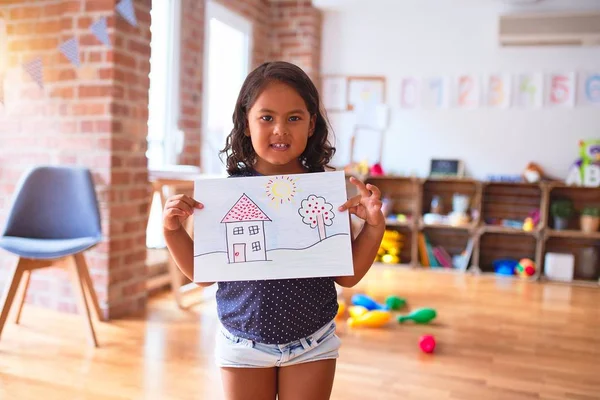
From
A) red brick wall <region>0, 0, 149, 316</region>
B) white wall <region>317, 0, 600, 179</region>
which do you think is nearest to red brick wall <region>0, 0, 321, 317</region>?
red brick wall <region>0, 0, 149, 316</region>

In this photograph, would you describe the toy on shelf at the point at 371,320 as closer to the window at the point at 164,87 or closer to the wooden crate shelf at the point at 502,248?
the window at the point at 164,87

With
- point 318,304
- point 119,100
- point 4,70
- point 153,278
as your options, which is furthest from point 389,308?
point 4,70

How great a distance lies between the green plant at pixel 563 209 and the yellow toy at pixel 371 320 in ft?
7.39

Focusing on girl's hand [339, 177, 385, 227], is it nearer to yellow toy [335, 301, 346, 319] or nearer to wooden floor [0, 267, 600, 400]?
wooden floor [0, 267, 600, 400]

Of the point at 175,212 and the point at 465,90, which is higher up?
the point at 465,90

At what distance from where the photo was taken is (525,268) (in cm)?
446

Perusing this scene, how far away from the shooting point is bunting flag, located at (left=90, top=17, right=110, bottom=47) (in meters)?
2.82

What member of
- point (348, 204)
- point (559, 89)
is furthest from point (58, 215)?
point (559, 89)

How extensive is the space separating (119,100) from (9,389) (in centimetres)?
147

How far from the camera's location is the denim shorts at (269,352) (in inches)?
45.3

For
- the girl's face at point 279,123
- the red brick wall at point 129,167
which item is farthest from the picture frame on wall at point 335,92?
the girl's face at point 279,123

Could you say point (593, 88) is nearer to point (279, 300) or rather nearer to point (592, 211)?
point (592, 211)

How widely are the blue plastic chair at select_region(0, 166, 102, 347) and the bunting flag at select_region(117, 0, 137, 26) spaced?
0.80 m

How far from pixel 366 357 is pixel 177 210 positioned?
5.30ft
